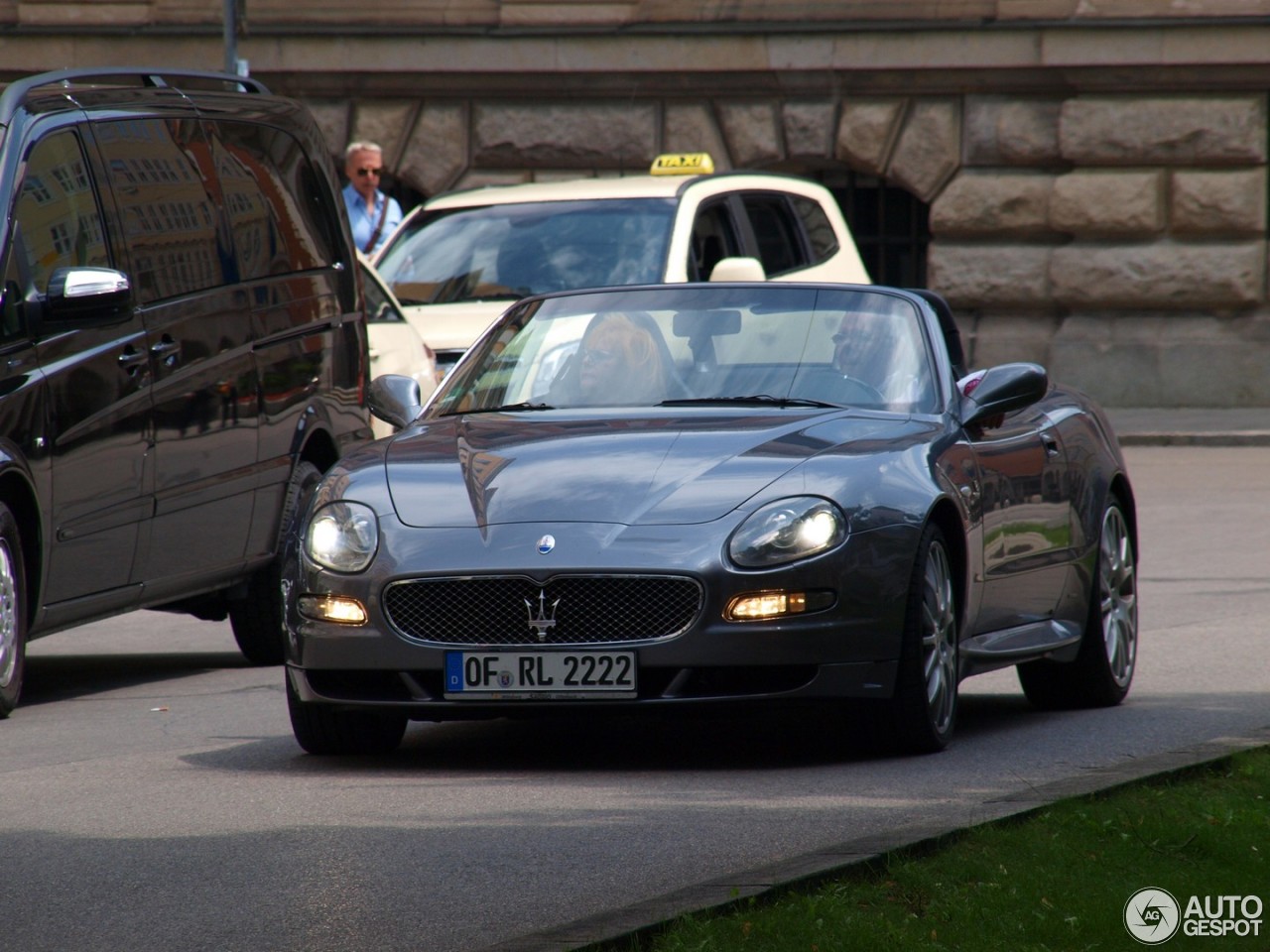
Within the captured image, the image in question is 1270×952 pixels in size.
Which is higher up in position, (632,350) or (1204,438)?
(632,350)

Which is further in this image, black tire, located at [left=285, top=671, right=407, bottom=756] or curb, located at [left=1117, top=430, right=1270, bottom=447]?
curb, located at [left=1117, top=430, right=1270, bottom=447]

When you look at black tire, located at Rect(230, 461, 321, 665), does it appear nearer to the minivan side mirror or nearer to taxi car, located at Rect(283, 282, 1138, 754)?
the minivan side mirror

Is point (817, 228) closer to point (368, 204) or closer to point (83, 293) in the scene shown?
point (368, 204)

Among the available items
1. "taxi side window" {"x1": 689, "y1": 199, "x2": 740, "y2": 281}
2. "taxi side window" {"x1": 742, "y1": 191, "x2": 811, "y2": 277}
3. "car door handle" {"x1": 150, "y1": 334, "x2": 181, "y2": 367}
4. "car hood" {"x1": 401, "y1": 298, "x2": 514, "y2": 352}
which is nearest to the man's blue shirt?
"car hood" {"x1": 401, "y1": 298, "x2": 514, "y2": 352}

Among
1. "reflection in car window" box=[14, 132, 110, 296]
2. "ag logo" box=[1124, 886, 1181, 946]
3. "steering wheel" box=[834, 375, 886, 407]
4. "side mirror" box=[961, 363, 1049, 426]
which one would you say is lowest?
"side mirror" box=[961, 363, 1049, 426]

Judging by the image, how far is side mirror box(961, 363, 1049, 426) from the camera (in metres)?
8.05

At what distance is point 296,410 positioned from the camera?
10.6 m

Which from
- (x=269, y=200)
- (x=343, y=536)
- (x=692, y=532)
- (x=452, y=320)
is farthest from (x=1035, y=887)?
(x=452, y=320)

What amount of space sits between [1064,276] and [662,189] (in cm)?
844

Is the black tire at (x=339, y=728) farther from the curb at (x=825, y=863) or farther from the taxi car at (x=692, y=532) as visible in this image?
the curb at (x=825, y=863)

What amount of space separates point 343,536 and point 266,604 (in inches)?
139

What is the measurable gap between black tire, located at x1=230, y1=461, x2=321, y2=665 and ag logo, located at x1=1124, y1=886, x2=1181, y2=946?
597 cm

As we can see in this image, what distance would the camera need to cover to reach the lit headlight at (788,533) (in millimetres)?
6918

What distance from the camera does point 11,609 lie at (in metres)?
8.49
